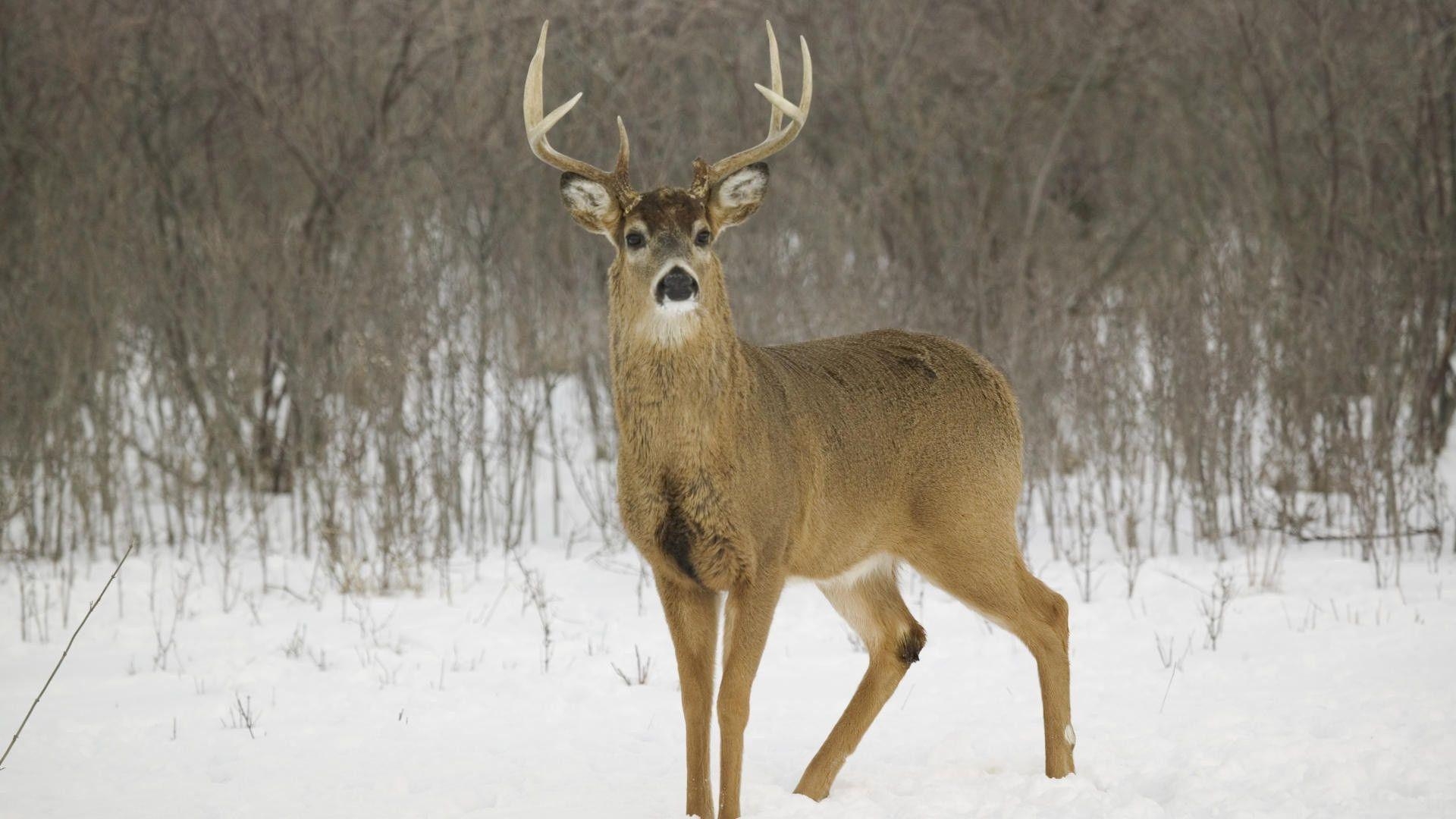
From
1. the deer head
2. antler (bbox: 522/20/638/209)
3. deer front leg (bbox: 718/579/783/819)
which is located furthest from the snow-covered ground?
antler (bbox: 522/20/638/209)

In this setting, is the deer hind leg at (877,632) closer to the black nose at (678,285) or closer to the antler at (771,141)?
the black nose at (678,285)

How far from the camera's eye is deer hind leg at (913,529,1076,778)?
16.3ft

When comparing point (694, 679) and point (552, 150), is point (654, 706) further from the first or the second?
point (552, 150)

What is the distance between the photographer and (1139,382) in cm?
1023

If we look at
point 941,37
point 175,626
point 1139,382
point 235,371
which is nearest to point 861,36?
point 941,37

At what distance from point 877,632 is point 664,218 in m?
1.85

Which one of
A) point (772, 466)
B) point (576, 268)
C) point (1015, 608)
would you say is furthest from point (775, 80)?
point (576, 268)

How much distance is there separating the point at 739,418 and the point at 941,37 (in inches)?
458

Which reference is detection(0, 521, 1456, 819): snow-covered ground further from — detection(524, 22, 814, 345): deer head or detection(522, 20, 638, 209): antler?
detection(522, 20, 638, 209): antler

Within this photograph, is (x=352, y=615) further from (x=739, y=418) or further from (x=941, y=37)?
(x=941, y=37)

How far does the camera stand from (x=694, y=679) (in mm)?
4570

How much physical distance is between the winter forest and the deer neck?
4.13 feet

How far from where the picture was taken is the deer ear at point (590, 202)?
476 cm

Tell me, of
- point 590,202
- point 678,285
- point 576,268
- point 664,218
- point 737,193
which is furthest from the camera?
point 576,268
